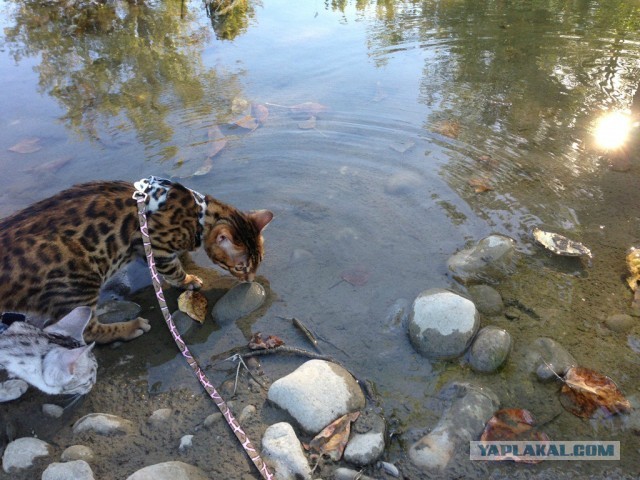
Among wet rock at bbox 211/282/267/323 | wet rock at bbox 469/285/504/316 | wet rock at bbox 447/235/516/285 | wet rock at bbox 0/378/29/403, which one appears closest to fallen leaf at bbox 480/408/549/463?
wet rock at bbox 469/285/504/316

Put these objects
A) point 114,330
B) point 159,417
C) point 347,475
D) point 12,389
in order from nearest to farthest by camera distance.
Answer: point 347,475
point 159,417
point 12,389
point 114,330

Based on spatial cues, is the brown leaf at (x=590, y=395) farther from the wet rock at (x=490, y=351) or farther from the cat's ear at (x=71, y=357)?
the cat's ear at (x=71, y=357)

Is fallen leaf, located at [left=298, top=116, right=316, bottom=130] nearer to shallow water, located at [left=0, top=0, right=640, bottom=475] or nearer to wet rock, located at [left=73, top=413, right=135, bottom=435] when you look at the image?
shallow water, located at [left=0, top=0, right=640, bottom=475]

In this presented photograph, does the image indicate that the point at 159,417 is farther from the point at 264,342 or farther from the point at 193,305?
the point at 193,305

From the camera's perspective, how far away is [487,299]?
3.89 metres

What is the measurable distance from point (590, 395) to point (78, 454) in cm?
332

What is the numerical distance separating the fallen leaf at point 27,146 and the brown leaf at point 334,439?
5.86m

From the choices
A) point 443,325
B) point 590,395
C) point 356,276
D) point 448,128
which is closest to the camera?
point 590,395

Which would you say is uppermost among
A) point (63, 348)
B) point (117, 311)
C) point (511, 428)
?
point (63, 348)

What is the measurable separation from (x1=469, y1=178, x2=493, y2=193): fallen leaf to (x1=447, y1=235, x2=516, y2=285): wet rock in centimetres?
97

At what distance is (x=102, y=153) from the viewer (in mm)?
6297

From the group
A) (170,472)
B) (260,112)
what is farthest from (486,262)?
(260,112)

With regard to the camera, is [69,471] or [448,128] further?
[448,128]

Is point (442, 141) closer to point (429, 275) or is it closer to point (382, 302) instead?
point (429, 275)
